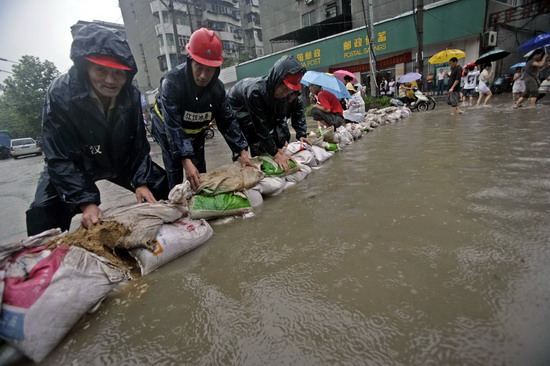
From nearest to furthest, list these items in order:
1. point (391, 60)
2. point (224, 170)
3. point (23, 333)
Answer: point (23, 333) → point (224, 170) → point (391, 60)

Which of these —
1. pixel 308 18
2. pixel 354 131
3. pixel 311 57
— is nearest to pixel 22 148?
pixel 311 57

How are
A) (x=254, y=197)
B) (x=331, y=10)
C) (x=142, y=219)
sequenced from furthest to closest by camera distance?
1. (x=331, y=10)
2. (x=254, y=197)
3. (x=142, y=219)

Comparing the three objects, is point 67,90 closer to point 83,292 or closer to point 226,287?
point 83,292

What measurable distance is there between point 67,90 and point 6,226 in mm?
2181

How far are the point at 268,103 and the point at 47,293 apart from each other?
2.08 m

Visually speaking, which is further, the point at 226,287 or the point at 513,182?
the point at 513,182

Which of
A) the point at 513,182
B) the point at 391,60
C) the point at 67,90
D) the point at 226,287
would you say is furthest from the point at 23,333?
the point at 391,60

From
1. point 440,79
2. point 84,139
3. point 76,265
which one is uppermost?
point 440,79

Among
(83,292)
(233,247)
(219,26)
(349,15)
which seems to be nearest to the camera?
(83,292)

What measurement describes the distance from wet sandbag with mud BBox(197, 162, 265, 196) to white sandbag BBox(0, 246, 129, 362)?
32.2 inches

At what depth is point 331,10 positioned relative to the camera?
17.1m

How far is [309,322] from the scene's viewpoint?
925 millimetres

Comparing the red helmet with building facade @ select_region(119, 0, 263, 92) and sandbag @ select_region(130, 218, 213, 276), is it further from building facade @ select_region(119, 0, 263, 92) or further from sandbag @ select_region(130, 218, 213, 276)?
building facade @ select_region(119, 0, 263, 92)

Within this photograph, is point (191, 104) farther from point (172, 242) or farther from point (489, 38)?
point (489, 38)
